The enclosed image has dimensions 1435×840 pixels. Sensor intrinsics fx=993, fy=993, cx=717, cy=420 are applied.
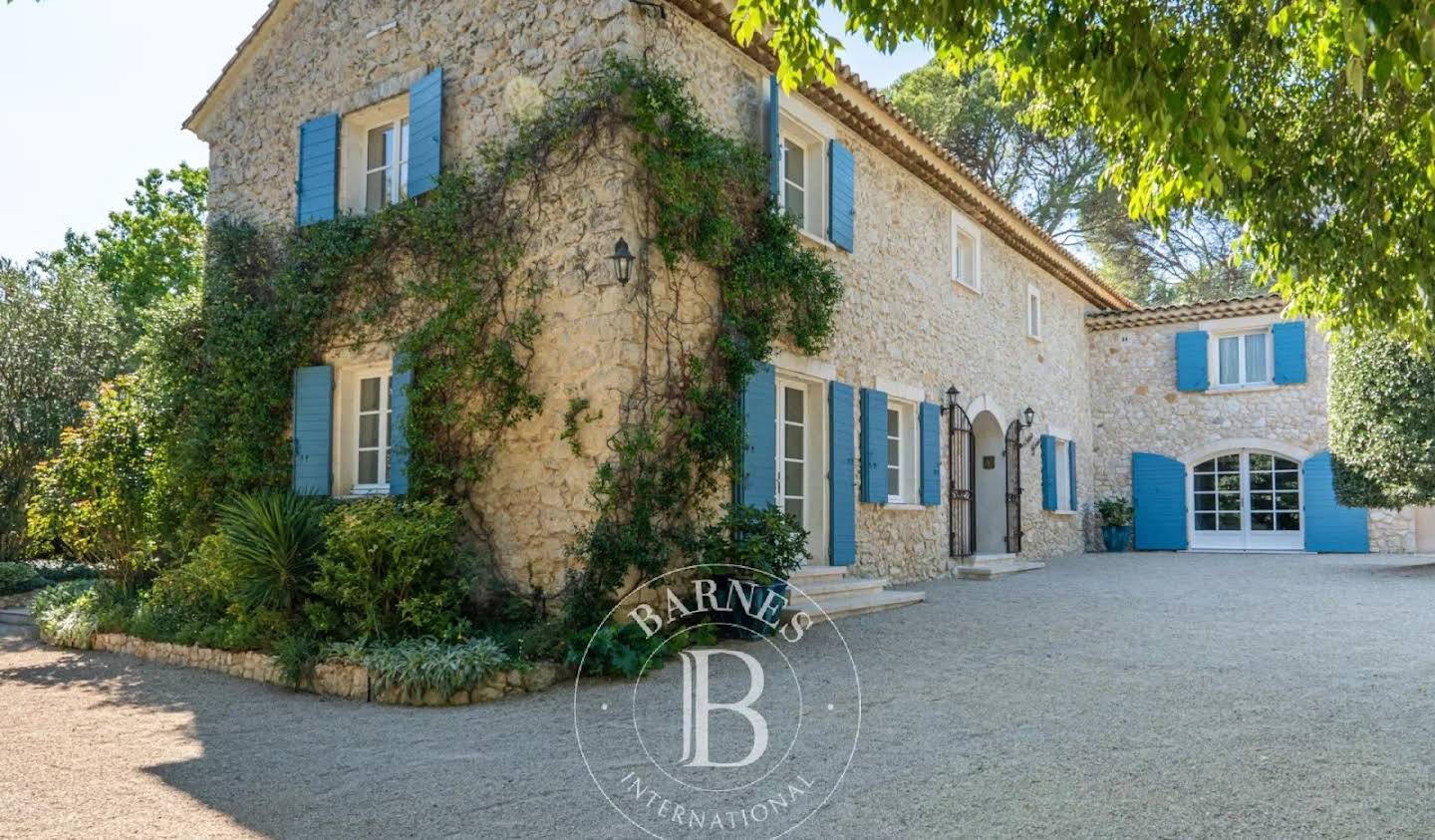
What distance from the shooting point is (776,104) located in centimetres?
844

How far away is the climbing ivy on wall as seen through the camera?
6840 millimetres

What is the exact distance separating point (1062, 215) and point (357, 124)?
16838mm

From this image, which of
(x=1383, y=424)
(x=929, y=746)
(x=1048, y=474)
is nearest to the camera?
(x=929, y=746)

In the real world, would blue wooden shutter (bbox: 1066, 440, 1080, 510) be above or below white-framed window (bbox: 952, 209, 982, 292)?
below

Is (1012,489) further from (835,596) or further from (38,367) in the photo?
(38,367)

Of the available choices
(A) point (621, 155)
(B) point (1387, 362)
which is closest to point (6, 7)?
(A) point (621, 155)

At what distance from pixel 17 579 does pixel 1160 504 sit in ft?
51.9

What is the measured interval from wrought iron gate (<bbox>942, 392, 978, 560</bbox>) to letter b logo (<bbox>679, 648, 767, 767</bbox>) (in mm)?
5549

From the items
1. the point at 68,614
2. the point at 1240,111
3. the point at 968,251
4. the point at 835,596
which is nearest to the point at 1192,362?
the point at 968,251

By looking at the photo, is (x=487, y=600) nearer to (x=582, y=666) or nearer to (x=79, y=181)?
(x=582, y=666)

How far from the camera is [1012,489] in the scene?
13.1 metres

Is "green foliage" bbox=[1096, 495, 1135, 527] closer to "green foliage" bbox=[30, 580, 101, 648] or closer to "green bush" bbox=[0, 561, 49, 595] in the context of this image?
"green foliage" bbox=[30, 580, 101, 648]

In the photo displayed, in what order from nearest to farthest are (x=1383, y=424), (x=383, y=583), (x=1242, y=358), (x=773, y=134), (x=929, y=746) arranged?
1. (x=929, y=746)
2. (x=383, y=583)
3. (x=773, y=134)
4. (x=1383, y=424)
5. (x=1242, y=358)

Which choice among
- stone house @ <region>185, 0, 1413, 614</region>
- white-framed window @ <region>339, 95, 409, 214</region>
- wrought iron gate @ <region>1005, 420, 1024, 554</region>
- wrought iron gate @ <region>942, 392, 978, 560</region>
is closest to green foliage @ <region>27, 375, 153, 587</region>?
stone house @ <region>185, 0, 1413, 614</region>
